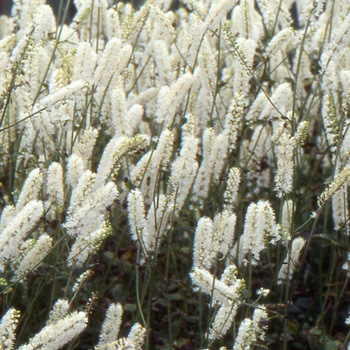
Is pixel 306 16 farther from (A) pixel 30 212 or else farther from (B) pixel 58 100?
(A) pixel 30 212

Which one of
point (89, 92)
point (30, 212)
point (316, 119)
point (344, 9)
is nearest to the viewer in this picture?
point (30, 212)

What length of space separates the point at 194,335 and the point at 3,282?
1.02 metres

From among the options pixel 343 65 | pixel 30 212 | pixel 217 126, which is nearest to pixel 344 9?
pixel 343 65

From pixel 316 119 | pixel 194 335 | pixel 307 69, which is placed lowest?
pixel 194 335

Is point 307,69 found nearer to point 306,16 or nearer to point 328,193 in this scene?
point 306,16

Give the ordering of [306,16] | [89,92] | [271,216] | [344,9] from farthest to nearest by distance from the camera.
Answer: [344,9], [89,92], [306,16], [271,216]

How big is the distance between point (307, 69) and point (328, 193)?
1.30 meters

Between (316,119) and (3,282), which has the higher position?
(316,119)

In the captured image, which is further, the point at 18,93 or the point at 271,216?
the point at 18,93

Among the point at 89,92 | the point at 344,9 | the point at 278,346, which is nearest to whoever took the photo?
the point at 278,346

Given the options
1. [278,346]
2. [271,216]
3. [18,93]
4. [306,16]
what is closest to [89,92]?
[18,93]

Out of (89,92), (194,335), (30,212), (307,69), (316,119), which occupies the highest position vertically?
(307,69)

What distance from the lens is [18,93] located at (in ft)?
7.75

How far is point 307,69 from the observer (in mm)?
2826
